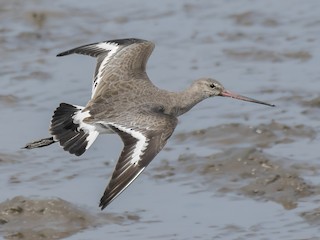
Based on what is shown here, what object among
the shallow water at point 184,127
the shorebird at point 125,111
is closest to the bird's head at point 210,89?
the shorebird at point 125,111

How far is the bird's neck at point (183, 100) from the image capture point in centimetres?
941

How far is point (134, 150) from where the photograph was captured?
8352 mm

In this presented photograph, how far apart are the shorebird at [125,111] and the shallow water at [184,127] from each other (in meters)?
0.71

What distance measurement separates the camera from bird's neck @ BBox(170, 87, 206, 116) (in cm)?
941

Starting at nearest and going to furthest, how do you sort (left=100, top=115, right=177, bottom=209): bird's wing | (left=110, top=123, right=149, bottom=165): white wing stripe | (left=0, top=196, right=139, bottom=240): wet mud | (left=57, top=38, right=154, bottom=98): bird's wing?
(left=100, top=115, right=177, bottom=209): bird's wing < (left=110, top=123, right=149, bottom=165): white wing stripe < (left=0, top=196, right=139, bottom=240): wet mud < (left=57, top=38, right=154, bottom=98): bird's wing

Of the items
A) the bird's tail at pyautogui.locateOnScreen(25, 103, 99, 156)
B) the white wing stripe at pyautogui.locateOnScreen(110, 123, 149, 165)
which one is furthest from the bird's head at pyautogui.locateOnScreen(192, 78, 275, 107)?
the white wing stripe at pyautogui.locateOnScreen(110, 123, 149, 165)

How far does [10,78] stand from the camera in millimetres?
12062

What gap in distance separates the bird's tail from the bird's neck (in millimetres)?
706

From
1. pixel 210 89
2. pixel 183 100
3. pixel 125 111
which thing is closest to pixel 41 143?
pixel 125 111

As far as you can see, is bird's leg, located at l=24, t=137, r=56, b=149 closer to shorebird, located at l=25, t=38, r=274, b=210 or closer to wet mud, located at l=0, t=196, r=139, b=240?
shorebird, located at l=25, t=38, r=274, b=210

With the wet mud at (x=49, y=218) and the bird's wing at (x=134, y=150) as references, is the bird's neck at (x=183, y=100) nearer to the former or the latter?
the bird's wing at (x=134, y=150)

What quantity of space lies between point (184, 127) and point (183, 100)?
5.15ft

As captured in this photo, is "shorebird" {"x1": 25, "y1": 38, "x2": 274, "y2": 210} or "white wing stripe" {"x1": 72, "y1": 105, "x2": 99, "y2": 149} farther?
"white wing stripe" {"x1": 72, "y1": 105, "x2": 99, "y2": 149}

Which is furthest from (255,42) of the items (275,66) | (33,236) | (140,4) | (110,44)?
(33,236)
